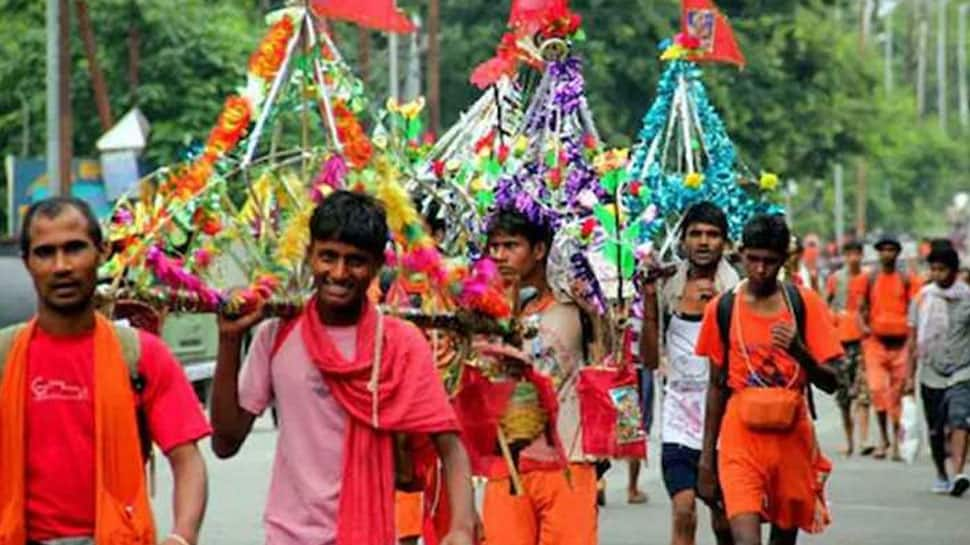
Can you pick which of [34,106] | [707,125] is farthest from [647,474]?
[34,106]

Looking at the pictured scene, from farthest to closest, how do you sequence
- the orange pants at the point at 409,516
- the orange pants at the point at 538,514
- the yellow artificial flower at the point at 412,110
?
the yellow artificial flower at the point at 412,110
the orange pants at the point at 409,516
the orange pants at the point at 538,514

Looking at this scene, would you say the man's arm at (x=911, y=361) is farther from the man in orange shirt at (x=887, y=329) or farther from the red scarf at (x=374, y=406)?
the red scarf at (x=374, y=406)

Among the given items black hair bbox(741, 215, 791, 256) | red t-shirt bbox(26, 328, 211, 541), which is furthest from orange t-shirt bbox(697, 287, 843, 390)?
red t-shirt bbox(26, 328, 211, 541)

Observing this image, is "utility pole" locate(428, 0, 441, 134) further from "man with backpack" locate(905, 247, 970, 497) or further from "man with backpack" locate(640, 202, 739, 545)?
"man with backpack" locate(640, 202, 739, 545)

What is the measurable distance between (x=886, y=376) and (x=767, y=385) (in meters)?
11.1

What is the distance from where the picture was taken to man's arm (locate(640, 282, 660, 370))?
40.3 feet

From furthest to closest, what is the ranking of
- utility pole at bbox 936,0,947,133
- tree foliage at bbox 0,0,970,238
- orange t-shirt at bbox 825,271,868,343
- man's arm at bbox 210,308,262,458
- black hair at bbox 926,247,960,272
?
utility pole at bbox 936,0,947,133 → tree foliage at bbox 0,0,970,238 → orange t-shirt at bbox 825,271,868,343 → black hair at bbox 926,247,960,272 → man's arm at bbox 210,308,262,458

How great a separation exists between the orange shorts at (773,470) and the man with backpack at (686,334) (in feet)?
3.93

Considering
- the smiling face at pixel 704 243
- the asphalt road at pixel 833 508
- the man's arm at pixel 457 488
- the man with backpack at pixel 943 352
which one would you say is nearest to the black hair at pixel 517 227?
the smiling face at pixel 704 243

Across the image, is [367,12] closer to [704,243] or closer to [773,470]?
[773,470]

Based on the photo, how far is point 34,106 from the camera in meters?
37.2

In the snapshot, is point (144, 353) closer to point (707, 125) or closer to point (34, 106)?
point (707, 125)

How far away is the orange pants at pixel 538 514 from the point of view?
9.91 meters

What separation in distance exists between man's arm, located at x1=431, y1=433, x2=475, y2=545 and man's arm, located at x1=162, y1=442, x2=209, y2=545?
83 centimetres
